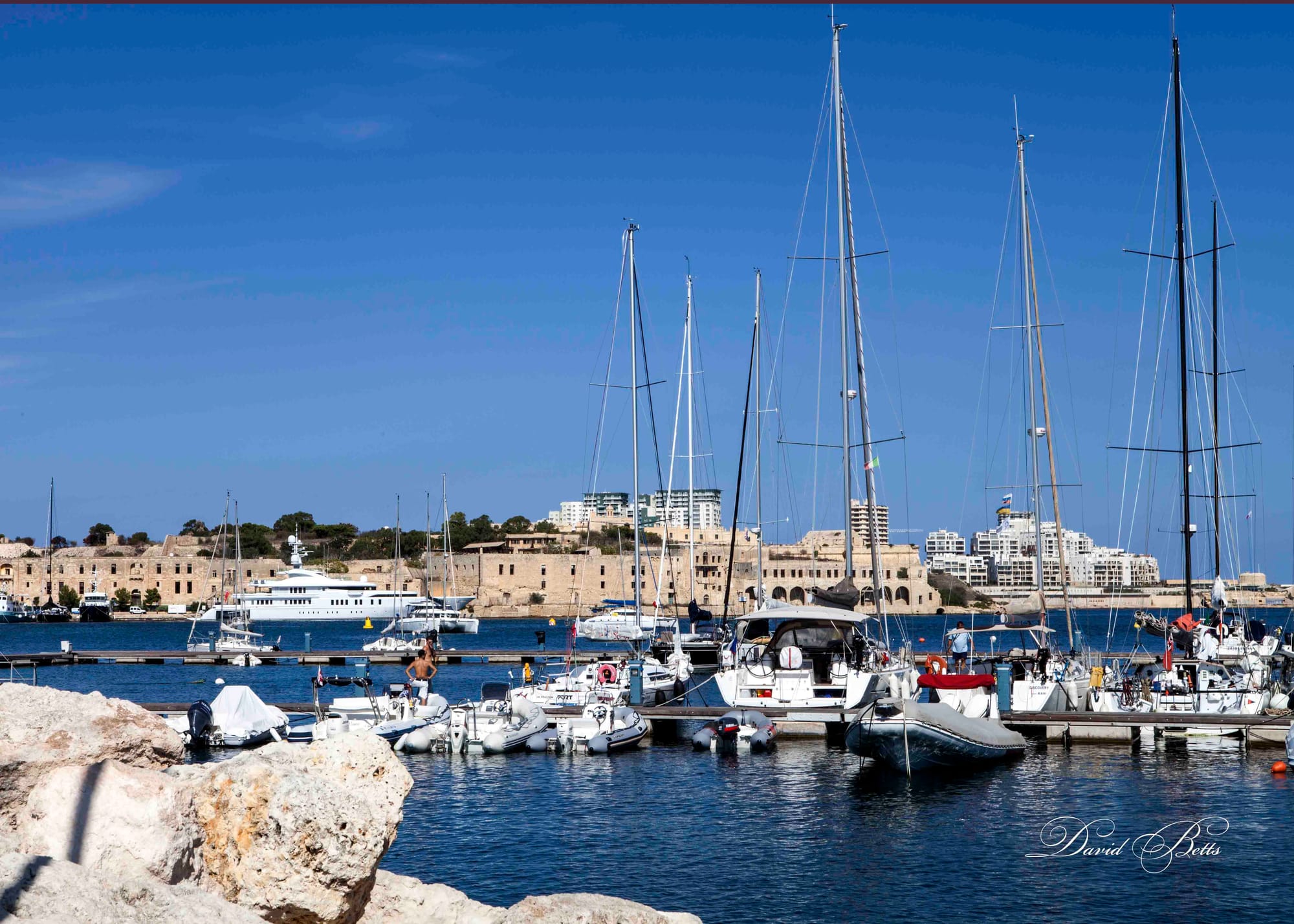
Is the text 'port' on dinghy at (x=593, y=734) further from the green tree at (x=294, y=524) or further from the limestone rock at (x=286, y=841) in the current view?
the green tree at (x=294, y=524)

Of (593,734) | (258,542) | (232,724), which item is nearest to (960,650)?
(593,734)

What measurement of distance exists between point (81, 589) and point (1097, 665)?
104 m

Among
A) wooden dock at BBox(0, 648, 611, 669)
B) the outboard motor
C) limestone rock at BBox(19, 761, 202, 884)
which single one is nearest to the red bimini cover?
the outboard motor

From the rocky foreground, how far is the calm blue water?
5.77 meters

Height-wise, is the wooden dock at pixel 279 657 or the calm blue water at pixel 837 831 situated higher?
the calm blue water at pixel 837 831

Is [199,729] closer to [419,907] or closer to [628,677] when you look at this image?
[628,677]

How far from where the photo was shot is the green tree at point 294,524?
158375 mm

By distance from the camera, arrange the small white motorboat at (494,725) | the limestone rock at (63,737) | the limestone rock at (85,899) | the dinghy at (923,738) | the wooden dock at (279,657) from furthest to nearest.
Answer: the wooden dock at (279,657)
the small white motorboat at (494,725)
the dinghy at (923,738)
the limestone rock at (63,737)
the limestone rock at (85,899)

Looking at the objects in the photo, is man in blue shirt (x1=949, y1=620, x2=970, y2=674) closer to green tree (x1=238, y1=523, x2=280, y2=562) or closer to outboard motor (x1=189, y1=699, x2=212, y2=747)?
outboard motor (x1=189, y1=699, x2=212, y2=747)

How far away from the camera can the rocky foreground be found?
6.48 m

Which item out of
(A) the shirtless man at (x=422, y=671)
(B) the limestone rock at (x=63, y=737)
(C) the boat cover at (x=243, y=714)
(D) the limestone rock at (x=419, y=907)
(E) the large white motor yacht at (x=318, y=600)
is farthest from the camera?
(E) the large white motor yacht at (x=318, y=600)

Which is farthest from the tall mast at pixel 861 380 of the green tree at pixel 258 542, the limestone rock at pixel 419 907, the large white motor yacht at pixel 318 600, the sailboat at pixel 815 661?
the green tree at pixel 258 542

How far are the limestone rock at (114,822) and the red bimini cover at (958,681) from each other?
1870 cm

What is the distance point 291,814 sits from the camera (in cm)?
717
